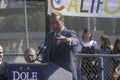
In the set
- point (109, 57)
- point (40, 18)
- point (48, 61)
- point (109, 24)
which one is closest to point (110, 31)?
point (109, 24)

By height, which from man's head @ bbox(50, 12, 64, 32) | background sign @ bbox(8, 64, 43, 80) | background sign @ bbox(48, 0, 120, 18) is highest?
man's head @ bbox(50, 12, 64, 32)

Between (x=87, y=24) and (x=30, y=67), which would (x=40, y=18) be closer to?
(x=87, y=24)

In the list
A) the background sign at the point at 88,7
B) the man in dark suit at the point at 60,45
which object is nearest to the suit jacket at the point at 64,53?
the man in dark suit at the point at 60,45

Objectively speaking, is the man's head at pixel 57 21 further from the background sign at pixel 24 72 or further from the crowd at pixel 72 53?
the background sign at pixel 24 72

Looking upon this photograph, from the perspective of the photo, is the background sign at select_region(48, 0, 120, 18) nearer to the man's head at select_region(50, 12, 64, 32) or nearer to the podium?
the man's head at select_region(50, 12, 64, 32)

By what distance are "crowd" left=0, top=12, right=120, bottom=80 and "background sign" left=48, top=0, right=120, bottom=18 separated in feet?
2.50

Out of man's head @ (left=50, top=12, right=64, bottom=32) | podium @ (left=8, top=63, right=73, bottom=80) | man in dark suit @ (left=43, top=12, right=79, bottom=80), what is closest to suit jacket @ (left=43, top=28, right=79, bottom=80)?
man in dark suit @ (left=43, top=12, right=79, bottom=80)

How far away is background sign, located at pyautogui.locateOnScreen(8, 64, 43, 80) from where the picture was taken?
6504mm

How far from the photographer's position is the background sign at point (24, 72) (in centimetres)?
650

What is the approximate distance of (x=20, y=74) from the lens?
6531mm

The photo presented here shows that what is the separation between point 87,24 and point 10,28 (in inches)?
69.8

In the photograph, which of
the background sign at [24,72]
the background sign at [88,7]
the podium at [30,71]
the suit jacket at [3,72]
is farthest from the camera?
the background sign at [88,7]

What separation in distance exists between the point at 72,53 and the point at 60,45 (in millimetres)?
194

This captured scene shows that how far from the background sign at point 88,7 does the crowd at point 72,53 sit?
761mm
